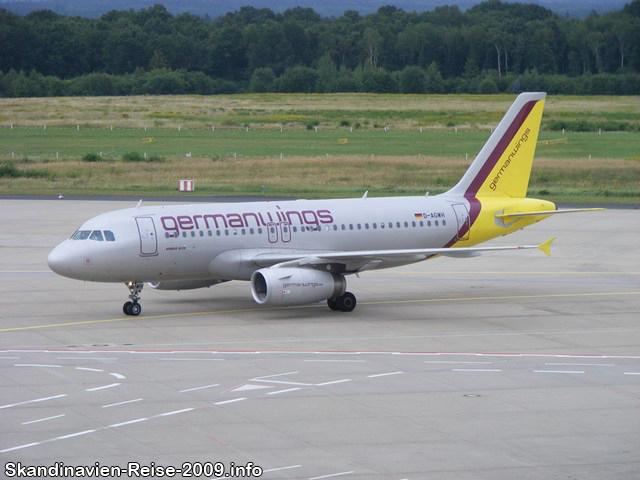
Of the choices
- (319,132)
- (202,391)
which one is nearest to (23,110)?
(319,132)

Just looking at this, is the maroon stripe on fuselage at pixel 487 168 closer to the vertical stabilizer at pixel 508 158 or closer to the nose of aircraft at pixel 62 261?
the vertical stabilizer at pixel 508 158

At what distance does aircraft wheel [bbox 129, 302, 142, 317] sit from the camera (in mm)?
41156

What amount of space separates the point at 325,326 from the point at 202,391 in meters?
9.89

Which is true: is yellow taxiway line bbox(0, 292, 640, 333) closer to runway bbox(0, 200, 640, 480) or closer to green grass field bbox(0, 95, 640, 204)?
runway bbox(0, 200, 640, 480)

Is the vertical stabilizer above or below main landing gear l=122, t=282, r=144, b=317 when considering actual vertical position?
above

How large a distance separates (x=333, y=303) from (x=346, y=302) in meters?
0.48

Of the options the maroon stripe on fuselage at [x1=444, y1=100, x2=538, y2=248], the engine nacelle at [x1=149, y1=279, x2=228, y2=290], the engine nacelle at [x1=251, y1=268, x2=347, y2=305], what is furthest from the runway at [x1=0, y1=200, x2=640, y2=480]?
the maroon stripe on fuselage at [x1=444, y1=100, x2=538, y2=248]

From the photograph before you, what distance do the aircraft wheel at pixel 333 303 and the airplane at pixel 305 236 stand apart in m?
0.04

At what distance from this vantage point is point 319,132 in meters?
146

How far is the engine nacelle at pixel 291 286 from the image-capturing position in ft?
130

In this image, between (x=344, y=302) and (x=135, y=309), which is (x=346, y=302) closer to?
(x=344, y=302)

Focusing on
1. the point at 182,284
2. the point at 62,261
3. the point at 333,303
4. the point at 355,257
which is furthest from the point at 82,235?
the point at 355,257

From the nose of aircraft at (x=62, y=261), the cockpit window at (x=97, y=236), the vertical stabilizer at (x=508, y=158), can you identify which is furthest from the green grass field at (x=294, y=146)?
the nose of aircraft at (x=62, y=261)

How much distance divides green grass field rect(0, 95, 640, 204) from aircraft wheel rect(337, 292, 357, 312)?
37.4m
